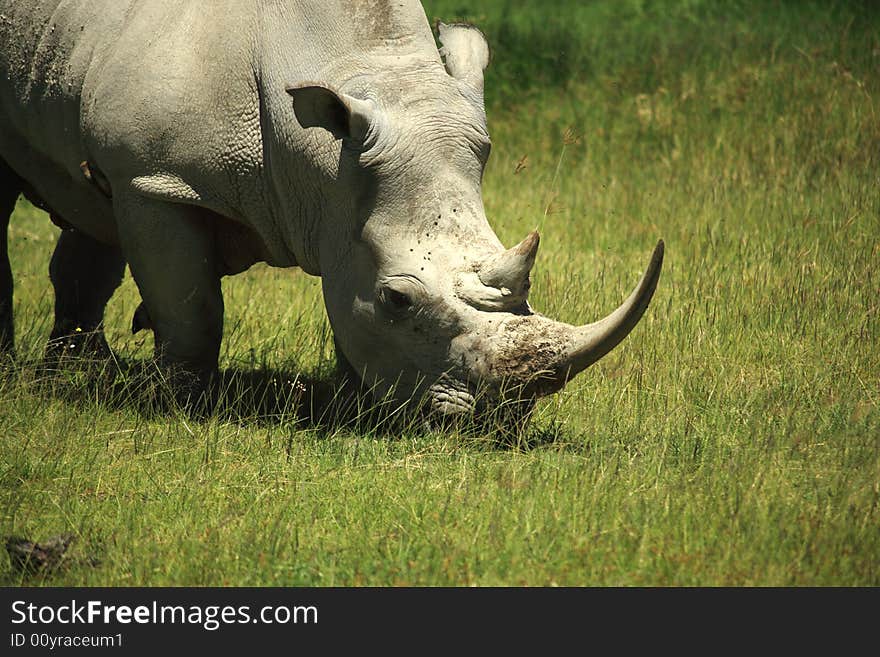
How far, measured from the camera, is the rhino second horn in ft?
17.3

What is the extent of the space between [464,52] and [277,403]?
5.55 feet

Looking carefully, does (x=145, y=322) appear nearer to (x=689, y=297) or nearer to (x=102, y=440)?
(x=102, y=440)

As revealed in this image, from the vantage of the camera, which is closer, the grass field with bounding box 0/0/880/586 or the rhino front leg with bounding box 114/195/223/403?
the grass field with bounding box 0/0/880/586

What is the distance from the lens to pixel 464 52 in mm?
6070

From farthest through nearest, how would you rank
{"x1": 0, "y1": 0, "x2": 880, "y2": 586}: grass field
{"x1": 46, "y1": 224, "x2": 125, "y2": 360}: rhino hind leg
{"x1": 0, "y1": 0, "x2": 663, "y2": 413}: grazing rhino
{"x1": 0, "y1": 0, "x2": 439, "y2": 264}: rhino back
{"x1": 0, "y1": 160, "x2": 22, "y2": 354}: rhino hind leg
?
{"x1": 46, "y1": 224, "x2": 125, "y2": 360}: rhino hind leg < {"x1": 0, "y1": 160, "x2": 22, "y2": 354}: rhino hind leg < {"x1": 0, "y1": 0, "x2": 439, "y2": 264}: rhino back < {"x1": 0, "y1": 0, "x2": 663, "y2": 413}: grazing rhino < {"x1": 0, "y1": 0, "x2": 880, "y2": 586}: grass field

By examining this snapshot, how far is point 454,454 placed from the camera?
17.9ft

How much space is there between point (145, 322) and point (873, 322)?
350cm

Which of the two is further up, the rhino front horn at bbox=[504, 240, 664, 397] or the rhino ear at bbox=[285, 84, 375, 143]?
the rhino ear at bbox=[285, 84, 375, 143]

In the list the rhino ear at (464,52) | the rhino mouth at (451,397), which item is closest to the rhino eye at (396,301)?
the rhino mouth at (451,397)

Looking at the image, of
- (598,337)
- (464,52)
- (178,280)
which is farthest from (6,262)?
(598,337)

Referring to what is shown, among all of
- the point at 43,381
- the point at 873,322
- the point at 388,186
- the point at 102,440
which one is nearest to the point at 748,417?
the point at 873,322

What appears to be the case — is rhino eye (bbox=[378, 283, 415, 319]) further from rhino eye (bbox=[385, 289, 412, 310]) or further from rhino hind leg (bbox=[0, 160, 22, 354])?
rhino hind leg (bbox=[0, 160, 22, 354])

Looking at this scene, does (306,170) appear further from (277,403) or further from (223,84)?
(277,403)

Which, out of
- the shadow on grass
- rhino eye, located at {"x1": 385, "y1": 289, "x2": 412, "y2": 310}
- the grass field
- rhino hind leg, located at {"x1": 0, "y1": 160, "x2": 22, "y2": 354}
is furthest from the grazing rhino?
rhino hind leg, located at {"x1": 0, "y1": 160, "x2": 22, "y2": 354}
